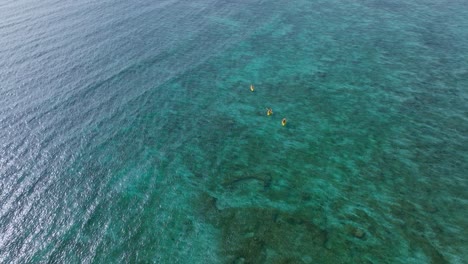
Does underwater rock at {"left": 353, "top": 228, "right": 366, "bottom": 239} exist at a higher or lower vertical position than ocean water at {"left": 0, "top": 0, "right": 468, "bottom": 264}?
lower

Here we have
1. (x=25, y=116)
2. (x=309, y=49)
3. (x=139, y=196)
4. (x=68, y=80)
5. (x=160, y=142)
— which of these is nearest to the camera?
(x=139, y=196)

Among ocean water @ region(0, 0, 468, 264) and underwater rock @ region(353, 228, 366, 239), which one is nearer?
underwater rock @ region(353, 228, 366, 239)

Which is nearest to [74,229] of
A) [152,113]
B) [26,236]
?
[26,236]

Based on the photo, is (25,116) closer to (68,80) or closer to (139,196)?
(68,80)

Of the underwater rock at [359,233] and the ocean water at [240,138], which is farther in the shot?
the ocean water at [240,138]

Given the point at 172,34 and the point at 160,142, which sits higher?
the point at 172,34

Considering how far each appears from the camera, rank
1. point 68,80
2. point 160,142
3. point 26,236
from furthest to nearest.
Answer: point 68,80 < point 160,142 < point 26,236

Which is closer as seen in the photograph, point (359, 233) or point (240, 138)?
point (359, 233)

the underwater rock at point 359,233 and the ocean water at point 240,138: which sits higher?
the ocean water at point 240,138
